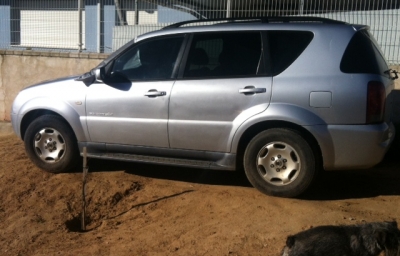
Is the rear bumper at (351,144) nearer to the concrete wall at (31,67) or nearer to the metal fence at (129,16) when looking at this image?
the metal fence at (129,16)

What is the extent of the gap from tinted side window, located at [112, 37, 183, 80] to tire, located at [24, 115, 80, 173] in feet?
3.36

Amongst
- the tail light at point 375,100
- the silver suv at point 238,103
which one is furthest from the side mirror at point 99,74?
the tail light at point 375,100

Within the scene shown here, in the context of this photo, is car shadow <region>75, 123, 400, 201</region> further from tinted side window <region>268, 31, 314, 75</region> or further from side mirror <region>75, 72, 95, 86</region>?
tinted side window <region>268, 31, 314, 75</region>

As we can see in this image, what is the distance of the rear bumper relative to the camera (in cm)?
576

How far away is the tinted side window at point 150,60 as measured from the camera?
6.61 meters

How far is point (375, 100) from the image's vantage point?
18.8ft

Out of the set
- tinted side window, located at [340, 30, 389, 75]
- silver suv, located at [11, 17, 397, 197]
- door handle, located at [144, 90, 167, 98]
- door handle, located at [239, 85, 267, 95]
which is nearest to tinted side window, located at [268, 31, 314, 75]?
silver suv, located at [11, 17, 397, 197]

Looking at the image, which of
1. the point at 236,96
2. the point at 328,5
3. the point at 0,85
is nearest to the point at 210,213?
the point at 236,96

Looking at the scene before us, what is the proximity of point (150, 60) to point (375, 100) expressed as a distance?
2.60 m

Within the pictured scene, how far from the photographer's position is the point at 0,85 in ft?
39.8

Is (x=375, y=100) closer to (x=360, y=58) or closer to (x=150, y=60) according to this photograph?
(x=360, y=58)

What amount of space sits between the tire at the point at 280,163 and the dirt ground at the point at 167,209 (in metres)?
0.16

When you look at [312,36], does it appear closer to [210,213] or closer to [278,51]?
[278,51]

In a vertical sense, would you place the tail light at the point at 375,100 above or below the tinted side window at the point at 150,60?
below
